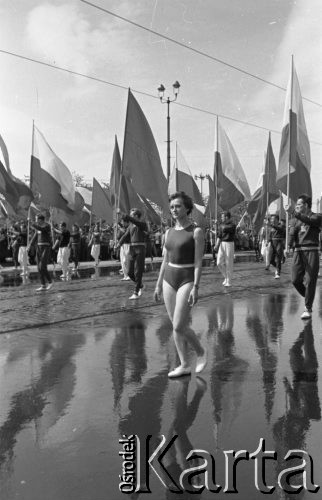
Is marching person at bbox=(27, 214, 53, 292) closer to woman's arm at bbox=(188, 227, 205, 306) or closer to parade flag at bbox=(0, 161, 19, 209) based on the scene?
parade flag at bbox=(0, 161, 19, 209)

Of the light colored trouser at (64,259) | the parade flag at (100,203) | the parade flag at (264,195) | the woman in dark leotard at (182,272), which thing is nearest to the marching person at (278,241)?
the parade flag at (264,195)

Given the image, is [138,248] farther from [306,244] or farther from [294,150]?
[294,150]

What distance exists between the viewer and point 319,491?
280 cm

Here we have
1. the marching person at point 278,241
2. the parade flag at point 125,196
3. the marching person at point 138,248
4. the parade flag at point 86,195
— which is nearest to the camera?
the marching person at point 138,248

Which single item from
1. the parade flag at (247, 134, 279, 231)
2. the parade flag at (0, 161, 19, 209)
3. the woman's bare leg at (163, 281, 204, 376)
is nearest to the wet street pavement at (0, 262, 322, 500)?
the woman's bare leg at (163, 281, 204, 376)

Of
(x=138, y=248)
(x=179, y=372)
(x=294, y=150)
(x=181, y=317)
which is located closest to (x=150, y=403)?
(x=179, y=372)

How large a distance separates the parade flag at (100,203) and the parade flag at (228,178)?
4517 mm

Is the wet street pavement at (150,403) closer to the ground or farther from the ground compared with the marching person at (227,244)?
closer to the ground

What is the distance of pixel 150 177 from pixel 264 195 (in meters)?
8.39

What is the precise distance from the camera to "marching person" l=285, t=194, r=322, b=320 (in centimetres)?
789

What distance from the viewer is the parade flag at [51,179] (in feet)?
51.4

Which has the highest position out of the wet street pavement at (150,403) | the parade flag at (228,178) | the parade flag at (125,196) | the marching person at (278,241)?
the parade flag at (228,178)

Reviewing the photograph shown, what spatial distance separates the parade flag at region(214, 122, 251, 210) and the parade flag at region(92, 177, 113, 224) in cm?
452

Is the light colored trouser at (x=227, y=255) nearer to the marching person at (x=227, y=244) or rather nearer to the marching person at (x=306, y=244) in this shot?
the marching person at (x=227, y=244)
